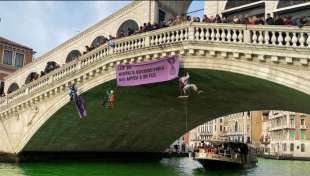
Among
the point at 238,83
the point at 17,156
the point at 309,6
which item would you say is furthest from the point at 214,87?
the point at 17,156

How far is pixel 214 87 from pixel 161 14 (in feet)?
16.9

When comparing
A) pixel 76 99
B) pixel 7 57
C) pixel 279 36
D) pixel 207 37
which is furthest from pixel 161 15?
pixel 7 57

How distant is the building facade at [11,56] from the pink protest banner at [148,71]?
60.0ft

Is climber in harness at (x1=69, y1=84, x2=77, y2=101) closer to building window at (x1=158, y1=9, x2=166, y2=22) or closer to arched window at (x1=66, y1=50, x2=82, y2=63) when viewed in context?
building window at (x1=158, y1=9, x2=166, y2=22)

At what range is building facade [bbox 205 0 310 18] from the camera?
50.6 ft

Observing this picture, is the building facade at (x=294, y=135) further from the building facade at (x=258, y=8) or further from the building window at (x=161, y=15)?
the building facade at (x=258, y=8)

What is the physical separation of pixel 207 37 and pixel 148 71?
278 cm

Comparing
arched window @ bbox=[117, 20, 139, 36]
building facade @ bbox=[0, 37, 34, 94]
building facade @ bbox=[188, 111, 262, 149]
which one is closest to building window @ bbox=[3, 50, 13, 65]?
building facade @ bbox=[0, 37, 34, 94]

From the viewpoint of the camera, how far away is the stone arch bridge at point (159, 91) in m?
12.8

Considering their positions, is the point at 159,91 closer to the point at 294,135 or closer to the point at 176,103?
the point at 176,103

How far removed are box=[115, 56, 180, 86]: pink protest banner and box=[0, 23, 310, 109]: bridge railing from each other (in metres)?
0.65

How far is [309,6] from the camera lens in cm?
1512

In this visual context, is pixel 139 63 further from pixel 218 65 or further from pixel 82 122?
pixel 82 122

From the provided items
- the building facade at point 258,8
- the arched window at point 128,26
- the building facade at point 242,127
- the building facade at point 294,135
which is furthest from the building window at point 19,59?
the building facade at point 242,127
